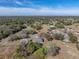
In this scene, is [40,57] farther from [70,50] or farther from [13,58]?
[70,50]

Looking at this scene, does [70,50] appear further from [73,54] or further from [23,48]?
[23,48]

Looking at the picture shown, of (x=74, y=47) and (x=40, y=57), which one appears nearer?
(x=40, y=57)

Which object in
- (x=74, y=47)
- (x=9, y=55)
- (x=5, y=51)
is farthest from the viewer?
(x=74, y=47)

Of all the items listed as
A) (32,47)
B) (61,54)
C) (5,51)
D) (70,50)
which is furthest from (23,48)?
(70,50)

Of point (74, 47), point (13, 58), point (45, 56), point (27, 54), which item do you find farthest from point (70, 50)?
point (13, 58)

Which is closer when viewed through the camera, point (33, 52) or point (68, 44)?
point (33, 52)

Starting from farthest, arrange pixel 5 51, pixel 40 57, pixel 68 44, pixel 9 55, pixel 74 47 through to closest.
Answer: pixel 68 44, pixel 74 47, pixel 5 51, pixel 9 55, pixel 40 57

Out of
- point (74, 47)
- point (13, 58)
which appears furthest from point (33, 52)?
point (74, 47)

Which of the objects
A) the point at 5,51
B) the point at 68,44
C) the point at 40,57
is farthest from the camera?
the point at 68,44
